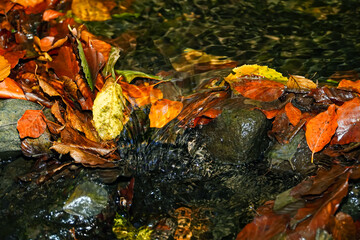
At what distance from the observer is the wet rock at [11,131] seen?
9.02ft

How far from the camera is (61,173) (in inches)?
104

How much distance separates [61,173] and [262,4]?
2.92m

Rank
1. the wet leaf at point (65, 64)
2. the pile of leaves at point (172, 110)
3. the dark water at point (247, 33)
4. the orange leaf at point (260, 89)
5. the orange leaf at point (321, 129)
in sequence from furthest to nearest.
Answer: the dark water at point (247, 33) < the wet leaf at point (65, 64) < the orange leaf at point (260, 89) < the orange leaf at point (321, 129) < the pile of leaves at point (172, 110)

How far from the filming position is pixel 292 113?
8.86 ft

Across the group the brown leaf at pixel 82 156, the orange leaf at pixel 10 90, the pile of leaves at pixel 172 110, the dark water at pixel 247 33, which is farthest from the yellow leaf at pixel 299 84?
the orange leaf at pixel 10 90

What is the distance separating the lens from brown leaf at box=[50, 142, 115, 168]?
2.56 meters

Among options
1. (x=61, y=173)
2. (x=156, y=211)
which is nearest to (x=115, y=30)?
(x=61, y=173)

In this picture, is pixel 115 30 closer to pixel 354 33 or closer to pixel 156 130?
pixel 156 130

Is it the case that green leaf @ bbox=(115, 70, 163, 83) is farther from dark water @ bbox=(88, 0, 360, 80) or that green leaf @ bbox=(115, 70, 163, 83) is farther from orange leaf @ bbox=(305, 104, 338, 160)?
orange leaf @ bbox=(305, 104, 338, 160)

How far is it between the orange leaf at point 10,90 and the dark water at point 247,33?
0.91 m

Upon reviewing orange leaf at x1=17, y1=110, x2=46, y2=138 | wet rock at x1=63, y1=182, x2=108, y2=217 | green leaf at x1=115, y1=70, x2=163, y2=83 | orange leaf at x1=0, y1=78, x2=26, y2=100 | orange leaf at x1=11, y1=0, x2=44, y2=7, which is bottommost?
wet rock at x1=63, y1=182, x2=108, y2=217

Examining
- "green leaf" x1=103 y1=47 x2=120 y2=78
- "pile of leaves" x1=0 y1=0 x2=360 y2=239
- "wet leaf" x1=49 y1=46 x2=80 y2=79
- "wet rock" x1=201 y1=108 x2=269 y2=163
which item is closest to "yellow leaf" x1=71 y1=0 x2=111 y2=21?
"pile of leaves" x1=0 y1=0 x2=360 y2=239

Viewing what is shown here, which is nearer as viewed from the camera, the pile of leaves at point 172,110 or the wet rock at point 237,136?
the pile of leaves at point 172,110

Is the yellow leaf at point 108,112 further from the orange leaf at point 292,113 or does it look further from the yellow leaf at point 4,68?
the orange leaf at point 292,113
